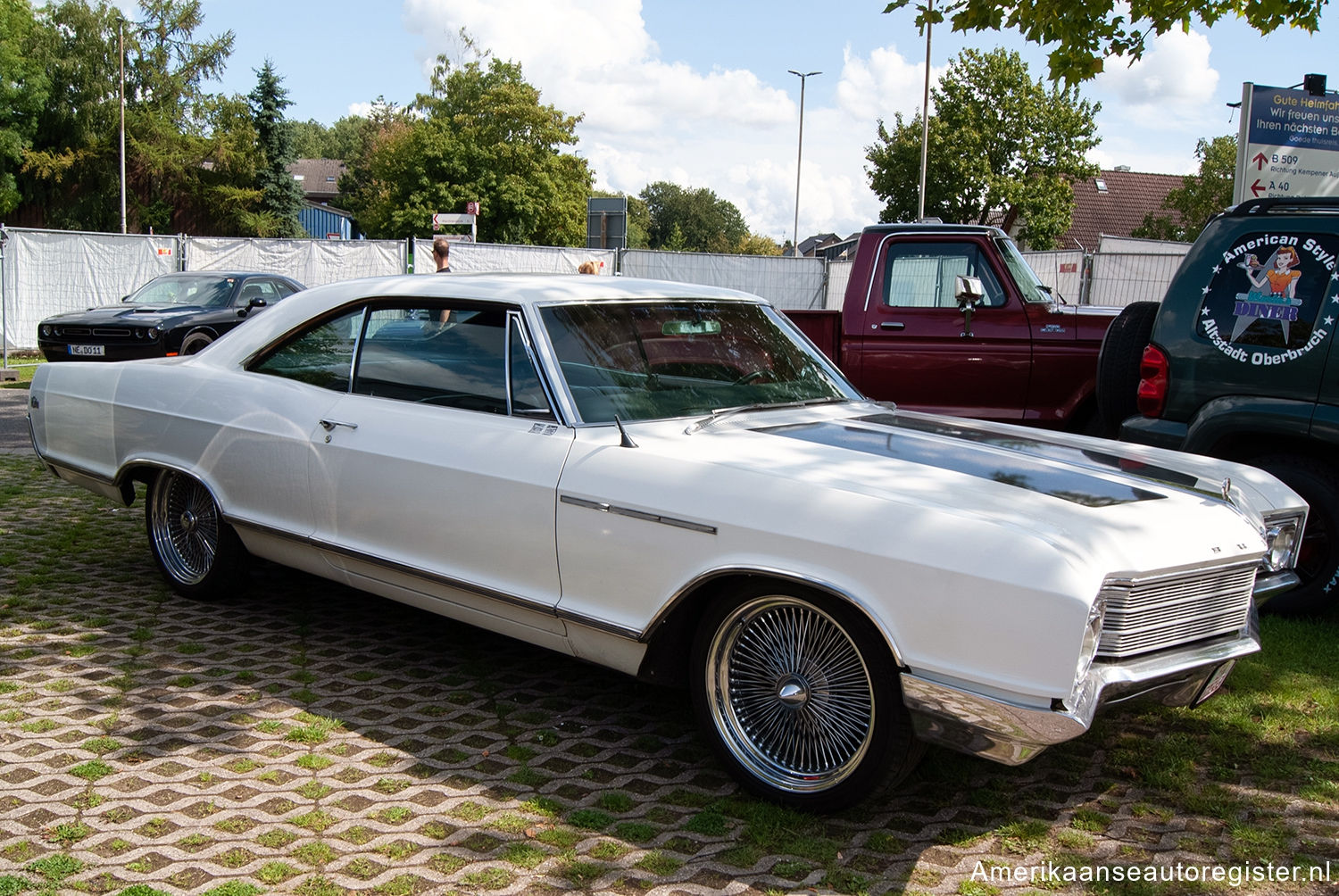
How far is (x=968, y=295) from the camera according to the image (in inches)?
299

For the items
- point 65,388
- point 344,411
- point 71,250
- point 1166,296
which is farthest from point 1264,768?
point 71,250

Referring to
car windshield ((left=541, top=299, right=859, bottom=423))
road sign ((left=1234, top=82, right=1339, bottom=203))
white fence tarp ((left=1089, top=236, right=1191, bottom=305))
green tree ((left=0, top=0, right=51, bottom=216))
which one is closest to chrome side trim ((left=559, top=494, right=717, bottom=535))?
car windshield ((left=541, top=299, right=859, bottom=423))

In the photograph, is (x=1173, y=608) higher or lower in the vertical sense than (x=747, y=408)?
lower

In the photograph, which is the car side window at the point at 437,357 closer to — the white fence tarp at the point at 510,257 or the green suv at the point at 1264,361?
the green suv at the point at 1264,361

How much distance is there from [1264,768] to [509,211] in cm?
6125

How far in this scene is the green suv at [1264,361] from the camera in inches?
205

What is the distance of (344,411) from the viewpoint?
449cm

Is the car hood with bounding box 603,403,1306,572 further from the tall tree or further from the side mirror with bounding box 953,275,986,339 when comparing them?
the tall tree

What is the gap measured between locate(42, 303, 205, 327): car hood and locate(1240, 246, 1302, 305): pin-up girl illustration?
1254 cm

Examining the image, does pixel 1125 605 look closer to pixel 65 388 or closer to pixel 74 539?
pixel 65 388

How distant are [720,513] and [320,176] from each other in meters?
114

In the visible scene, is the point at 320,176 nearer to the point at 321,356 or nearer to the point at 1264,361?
the point at 321,356

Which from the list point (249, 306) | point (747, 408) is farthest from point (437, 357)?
point (249, 306)

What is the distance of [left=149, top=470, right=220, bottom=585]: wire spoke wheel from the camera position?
5.20 meters
